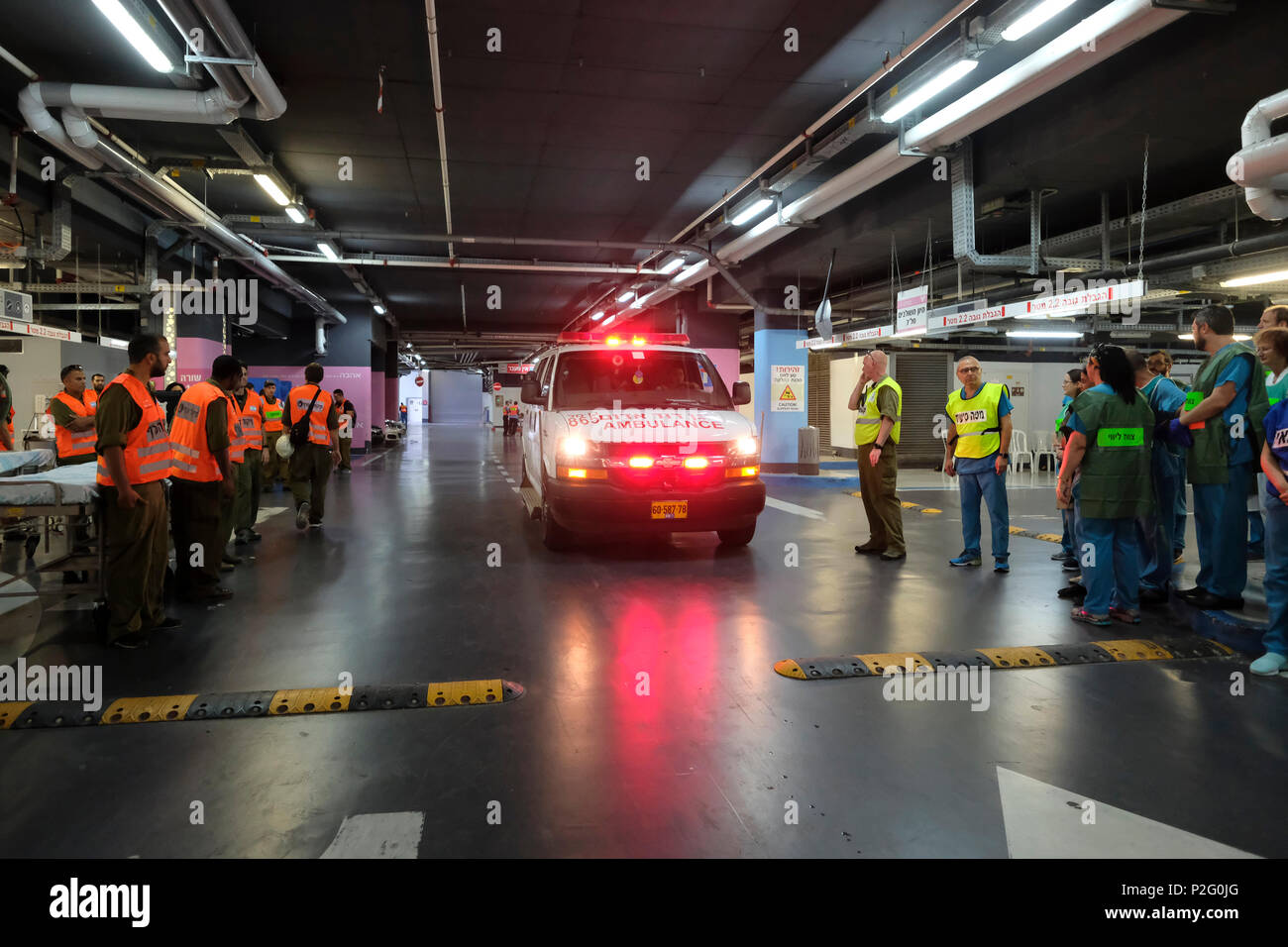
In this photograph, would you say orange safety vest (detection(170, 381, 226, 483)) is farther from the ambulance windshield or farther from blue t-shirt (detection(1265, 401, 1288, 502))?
blue t-shirt (detection(1265, 401, 1288, 502))

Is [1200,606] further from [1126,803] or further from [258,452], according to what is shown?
[258,452]

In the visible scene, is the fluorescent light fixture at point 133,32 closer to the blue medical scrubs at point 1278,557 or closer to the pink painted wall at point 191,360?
the blue medical scrubs at point 1278,557

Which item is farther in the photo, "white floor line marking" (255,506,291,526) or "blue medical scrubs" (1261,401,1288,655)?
"white floor line marking" (255,506,291,526)

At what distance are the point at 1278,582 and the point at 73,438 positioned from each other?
10382 mm

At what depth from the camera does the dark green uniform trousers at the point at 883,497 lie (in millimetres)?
→ 7375

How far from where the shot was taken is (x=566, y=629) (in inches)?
201

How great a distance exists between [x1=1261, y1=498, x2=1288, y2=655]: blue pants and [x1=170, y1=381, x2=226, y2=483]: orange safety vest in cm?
690

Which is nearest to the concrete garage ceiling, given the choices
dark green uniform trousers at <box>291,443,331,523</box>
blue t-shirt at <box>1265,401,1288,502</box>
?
blue t-shirt at <box>1265,401,1288,502</box>

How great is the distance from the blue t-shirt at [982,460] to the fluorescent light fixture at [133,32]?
7.31 m

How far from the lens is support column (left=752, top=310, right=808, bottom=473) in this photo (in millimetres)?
18188

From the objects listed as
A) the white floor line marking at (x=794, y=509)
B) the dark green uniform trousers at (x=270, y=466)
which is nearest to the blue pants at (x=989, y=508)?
the white floor line marking at (x=794, y=509)

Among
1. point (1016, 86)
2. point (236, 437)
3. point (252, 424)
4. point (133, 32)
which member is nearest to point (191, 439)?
point (236, 437)

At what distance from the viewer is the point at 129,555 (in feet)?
15.3

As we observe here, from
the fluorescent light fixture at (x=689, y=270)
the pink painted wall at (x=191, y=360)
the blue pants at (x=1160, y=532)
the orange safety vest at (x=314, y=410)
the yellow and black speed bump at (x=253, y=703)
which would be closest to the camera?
the yellow and black speed bump at (x=253, y=703)
